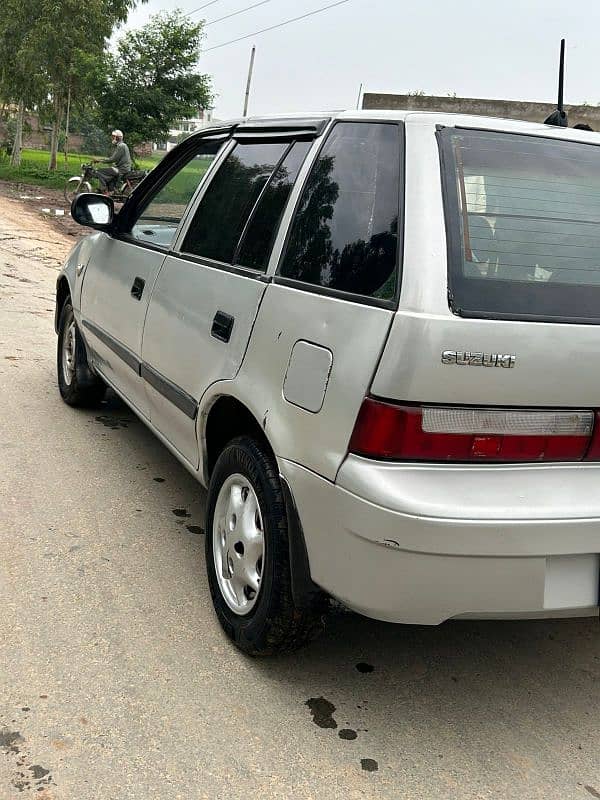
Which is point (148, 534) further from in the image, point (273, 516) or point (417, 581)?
point (417, 581)

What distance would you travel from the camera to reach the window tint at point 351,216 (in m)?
2.38

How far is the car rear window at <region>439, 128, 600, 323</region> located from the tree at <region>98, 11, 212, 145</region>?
2640cm

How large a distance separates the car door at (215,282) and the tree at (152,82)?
82.7 feet

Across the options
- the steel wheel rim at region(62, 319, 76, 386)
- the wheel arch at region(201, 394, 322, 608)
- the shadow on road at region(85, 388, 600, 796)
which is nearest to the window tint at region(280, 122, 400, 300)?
the wheel arch at region(201, 394, 322, 608)

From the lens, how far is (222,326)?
10.1 ft

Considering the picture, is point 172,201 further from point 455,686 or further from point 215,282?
point 455,686

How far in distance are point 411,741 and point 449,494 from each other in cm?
83

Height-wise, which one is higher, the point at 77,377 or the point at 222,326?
the point at 222,326

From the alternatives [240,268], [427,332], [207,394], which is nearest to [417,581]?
[427,332]

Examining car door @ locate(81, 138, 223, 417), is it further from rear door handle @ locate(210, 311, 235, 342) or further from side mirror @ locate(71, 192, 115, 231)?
rear door handle @ locate(210, 311, 235, 342)

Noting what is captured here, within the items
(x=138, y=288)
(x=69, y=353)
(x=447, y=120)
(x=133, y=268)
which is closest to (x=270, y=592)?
(x=447, y=120)

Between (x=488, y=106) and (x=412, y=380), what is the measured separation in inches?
582

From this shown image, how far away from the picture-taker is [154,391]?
3.79m

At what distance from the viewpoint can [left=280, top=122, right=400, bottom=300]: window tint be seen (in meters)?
2.38
